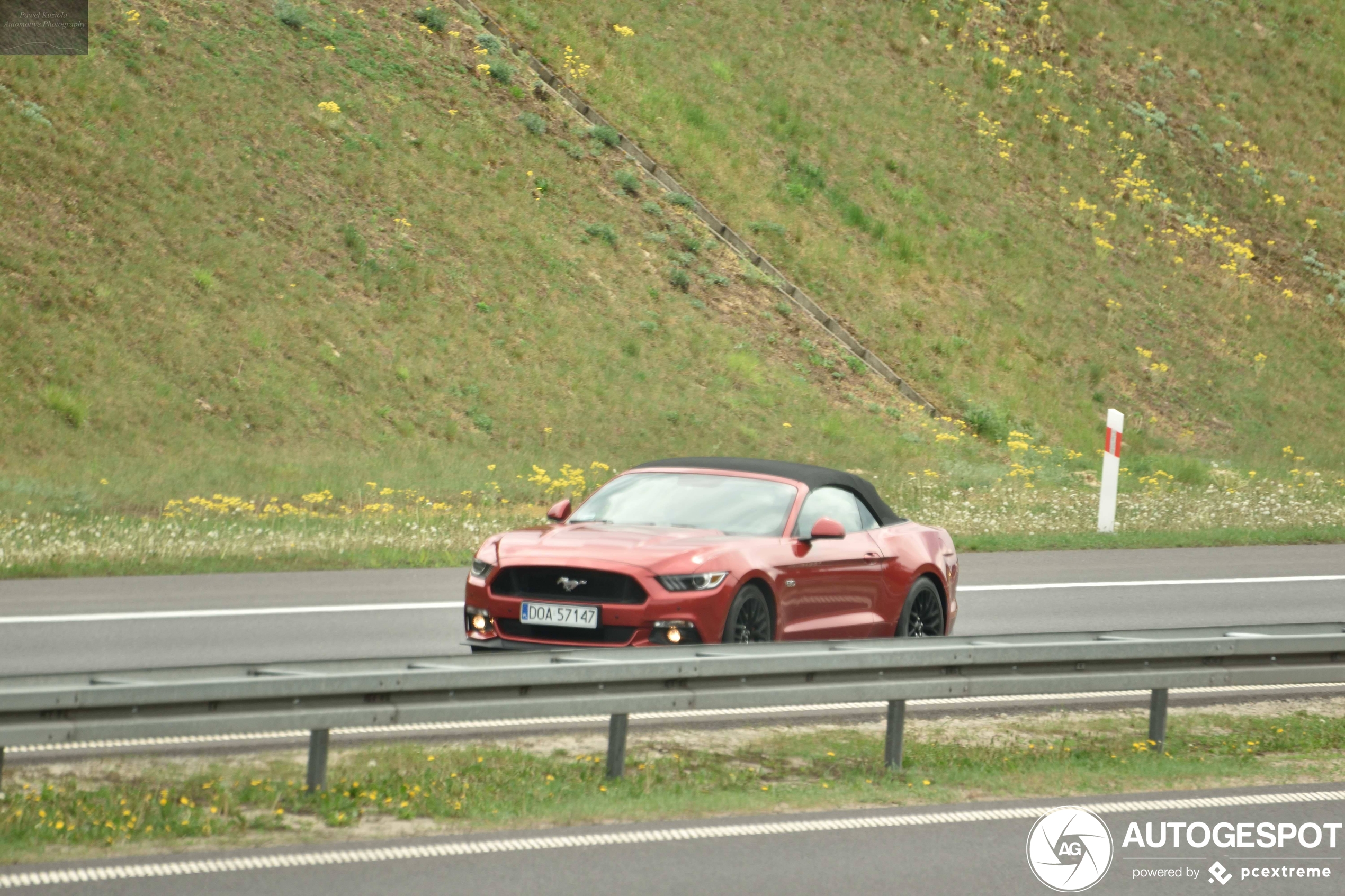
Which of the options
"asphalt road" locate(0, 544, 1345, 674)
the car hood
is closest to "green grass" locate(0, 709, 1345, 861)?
the car hood

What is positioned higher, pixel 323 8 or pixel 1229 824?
pixel 323 8

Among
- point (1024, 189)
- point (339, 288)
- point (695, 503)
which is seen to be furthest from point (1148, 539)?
point (1024, 189)

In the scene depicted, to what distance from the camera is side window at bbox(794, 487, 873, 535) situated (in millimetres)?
10625

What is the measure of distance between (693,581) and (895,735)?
1.68 metres

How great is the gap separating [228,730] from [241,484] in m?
17.2

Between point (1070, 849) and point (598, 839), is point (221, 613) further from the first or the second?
point (1070, 849)

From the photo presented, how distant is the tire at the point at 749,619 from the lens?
936cm

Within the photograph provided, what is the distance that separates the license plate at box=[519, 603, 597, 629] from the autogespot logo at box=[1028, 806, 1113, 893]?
9.67 feet

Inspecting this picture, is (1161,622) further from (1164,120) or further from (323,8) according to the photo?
(1164,120)

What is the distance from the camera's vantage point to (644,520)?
10.4 metres

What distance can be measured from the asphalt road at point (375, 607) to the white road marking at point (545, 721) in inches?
35.9

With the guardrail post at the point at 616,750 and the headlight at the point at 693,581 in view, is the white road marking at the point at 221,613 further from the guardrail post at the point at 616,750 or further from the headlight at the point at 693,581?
the guardrail post at the point at 616,750

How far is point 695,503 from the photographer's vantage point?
34.8 feet

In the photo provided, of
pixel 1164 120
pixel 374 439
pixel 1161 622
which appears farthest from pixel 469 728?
pixel 1164 120
